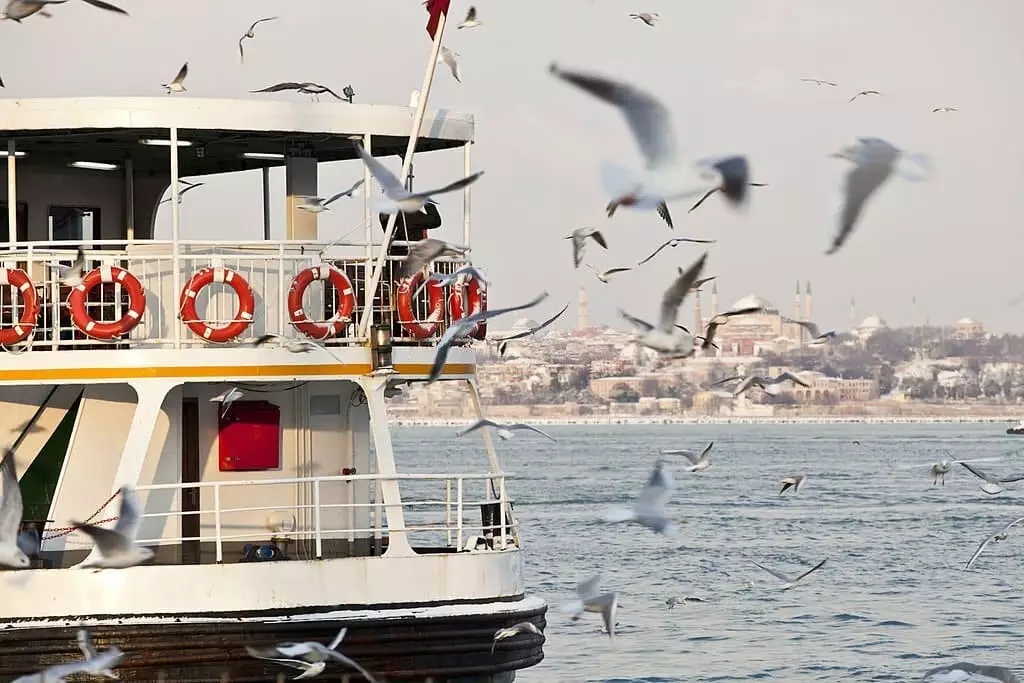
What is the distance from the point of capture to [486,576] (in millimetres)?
18156

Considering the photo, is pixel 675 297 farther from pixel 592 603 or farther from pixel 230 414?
pixel 230 414

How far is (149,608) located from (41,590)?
3.04ft

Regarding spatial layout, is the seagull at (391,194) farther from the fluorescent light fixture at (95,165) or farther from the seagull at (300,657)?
the fluorescent light fixture at (95,165)

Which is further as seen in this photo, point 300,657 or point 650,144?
point 300,657

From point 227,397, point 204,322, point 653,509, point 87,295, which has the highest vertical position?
point 87,295

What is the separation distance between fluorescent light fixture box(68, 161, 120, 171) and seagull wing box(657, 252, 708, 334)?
1020cm

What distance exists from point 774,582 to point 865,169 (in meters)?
36.8

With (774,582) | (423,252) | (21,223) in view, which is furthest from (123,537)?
(774,582)

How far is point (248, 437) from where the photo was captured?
65.4ft

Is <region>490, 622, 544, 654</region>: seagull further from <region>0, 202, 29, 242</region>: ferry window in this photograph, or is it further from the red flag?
<region>0, 202, 29, 242</region>: ferry window

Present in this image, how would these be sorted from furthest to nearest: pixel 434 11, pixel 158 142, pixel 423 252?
1. pixel 158 142
2. pixel 434 11
3. pixel 423 252

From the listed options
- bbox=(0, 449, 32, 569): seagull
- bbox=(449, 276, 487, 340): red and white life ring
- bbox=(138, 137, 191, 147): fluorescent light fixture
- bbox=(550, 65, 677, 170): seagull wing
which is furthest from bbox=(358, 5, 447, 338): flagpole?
bbox=(550, 65, 677, 170): seagull wing

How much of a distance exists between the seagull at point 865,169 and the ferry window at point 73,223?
40.2 ft

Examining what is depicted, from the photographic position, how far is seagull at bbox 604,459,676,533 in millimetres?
12641
